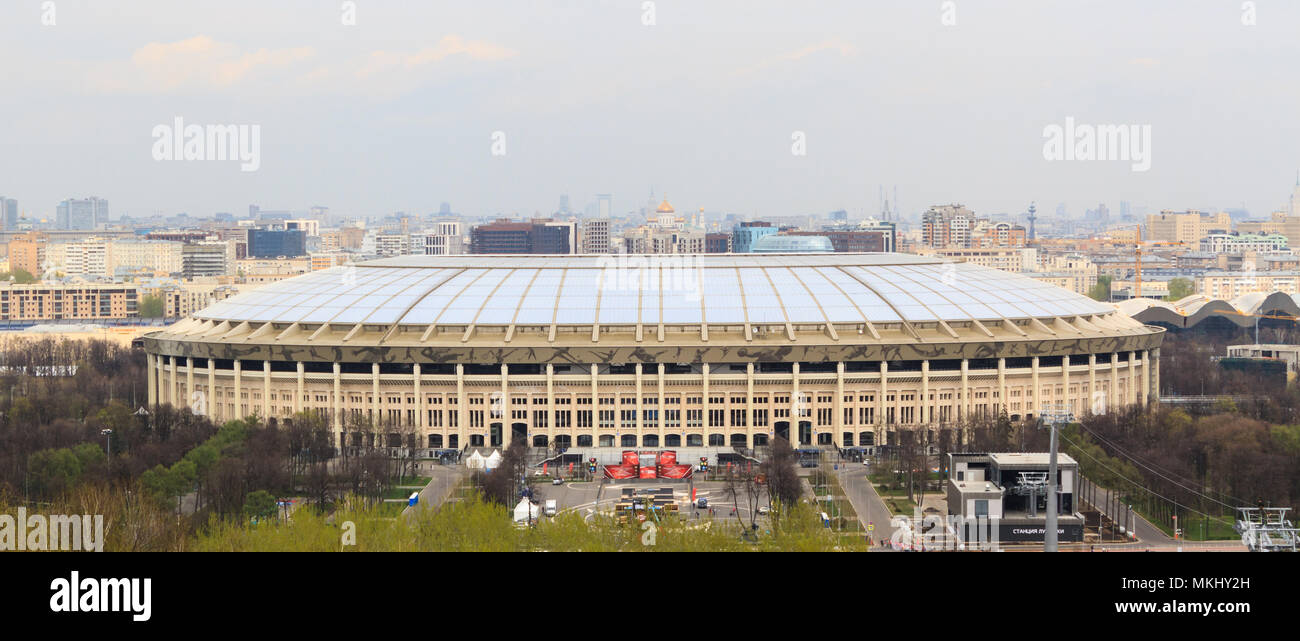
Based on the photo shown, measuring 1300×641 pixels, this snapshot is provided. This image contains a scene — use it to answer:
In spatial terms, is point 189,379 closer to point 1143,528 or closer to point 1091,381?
point 1091,381

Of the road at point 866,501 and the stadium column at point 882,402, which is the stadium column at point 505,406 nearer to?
the road at point 866,501

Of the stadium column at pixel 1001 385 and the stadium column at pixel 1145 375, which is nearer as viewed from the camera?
the stadium column at pixel 1001 385

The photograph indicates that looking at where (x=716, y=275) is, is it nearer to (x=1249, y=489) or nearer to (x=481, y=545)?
(x=1249, y=489)

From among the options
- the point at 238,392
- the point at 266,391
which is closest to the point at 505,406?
the point at 266,391

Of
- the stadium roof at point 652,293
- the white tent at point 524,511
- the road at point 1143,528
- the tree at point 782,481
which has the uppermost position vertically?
the stadium roof at point 652,293

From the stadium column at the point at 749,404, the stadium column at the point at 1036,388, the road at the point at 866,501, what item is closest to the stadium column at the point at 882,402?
the road at the point at 866,501
